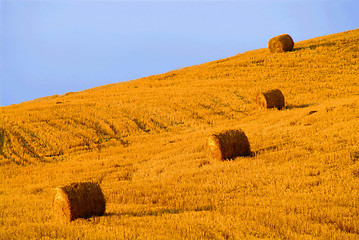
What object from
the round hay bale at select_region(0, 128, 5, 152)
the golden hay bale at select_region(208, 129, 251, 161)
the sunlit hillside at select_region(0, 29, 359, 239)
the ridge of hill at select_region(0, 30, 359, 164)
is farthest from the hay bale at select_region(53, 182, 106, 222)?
the round hay bale at select_region(0, 128, 5, 152)

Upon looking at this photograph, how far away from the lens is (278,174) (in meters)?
11.4

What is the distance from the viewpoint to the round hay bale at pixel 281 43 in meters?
39.8

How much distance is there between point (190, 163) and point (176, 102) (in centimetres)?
1394

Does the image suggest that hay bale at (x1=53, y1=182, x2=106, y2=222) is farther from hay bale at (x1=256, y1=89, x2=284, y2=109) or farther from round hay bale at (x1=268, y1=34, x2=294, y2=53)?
round hay bale at (x1=268, y1=34, x2=294, y2=53)

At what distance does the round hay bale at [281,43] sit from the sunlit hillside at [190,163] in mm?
6693

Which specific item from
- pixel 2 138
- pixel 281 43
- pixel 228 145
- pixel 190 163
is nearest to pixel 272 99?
pixel 228 145

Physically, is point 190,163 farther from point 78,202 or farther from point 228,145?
point 78,202

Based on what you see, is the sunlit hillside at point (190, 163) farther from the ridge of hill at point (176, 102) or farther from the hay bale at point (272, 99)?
the hay bale at point (272, 99)

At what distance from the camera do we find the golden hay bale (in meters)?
14.0

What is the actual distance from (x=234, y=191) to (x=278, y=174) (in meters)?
1.85

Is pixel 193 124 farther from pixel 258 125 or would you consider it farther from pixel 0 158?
pixel 0 158

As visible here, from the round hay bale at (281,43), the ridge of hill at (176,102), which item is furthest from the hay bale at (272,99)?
the round hay bale at (281,43)

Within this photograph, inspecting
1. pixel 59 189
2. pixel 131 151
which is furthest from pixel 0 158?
pixel 59 189

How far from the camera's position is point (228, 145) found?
46.3 ft
